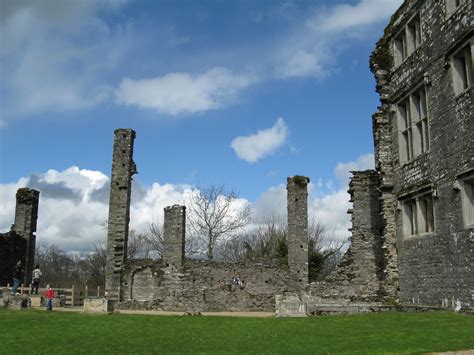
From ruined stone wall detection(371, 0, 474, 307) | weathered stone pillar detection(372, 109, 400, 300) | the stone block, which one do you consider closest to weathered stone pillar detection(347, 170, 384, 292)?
weathered stone pillar detection(372, 109, 400, 300)

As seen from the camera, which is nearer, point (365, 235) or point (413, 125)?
point (413, 125)

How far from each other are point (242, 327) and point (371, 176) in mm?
12751

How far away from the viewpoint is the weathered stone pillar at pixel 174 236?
29.8m

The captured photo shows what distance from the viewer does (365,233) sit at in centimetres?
2402

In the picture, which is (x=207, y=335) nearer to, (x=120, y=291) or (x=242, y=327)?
(x=242, y=327)

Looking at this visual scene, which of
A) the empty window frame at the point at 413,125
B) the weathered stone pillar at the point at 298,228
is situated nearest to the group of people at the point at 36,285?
the weathered stone pillar at the point at 298,228

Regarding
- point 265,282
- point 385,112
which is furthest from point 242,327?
point 265,282

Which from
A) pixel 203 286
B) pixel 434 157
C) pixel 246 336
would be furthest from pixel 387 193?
pixel 203 286

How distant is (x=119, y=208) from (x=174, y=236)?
3538 millimetres

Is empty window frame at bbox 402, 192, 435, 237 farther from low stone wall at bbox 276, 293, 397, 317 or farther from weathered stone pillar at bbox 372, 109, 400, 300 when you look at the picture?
low stone wall at bbox 276, 293, 397, 317

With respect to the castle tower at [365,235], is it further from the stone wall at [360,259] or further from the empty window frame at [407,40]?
the empty window frame at [407,40]

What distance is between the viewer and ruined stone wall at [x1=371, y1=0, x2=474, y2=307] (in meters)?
15.2

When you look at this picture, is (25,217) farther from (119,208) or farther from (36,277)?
(36,277)

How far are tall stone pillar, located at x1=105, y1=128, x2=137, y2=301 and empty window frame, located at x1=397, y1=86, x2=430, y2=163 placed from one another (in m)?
16.7
